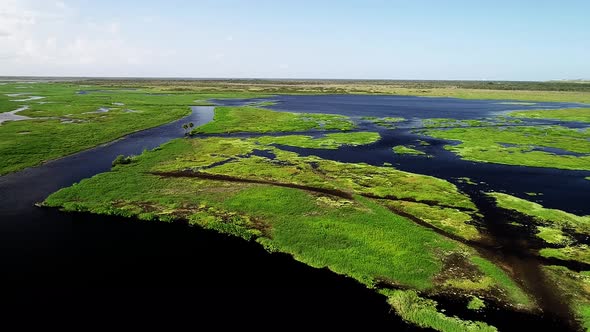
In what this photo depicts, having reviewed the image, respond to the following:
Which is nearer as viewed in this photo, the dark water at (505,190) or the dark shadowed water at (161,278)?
the dark water at (505,190)

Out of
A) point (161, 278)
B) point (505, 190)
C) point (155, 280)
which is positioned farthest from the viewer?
point (505, 190)

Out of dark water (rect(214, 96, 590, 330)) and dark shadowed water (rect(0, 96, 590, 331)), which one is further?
dark shadowed water (rect(0, 96, 590, 331))

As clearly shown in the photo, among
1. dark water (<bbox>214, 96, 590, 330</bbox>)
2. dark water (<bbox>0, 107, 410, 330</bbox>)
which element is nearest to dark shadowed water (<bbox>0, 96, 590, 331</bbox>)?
dark water (<bbox>0, 107, 410, 330</bbox>)

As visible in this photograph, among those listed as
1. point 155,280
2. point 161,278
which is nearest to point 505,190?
point 161,278

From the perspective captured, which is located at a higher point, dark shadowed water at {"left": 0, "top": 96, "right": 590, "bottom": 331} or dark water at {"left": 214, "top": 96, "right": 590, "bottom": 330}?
dark water at {"left": 214, "top": 96, "right": 590, "bottom": 330}

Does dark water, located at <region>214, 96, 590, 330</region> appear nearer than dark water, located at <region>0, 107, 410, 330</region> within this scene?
Yes

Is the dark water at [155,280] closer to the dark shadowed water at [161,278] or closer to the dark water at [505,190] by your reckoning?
the dark shadowed water at [161,278]

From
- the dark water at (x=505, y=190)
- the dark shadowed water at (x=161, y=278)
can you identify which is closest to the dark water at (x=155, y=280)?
the dark shadowed water at (x=161, y=278)

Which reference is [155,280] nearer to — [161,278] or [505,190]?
[161,278]

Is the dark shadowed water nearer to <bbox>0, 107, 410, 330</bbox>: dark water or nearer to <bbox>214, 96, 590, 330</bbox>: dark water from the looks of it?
<bbox>0, 107, 410, 330</bbox>: dark water

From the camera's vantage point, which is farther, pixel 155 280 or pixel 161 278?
pixel 161 278

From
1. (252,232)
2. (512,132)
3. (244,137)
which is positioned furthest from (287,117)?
(252,232)

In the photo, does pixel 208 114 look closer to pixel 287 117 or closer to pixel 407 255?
pixel 287 117
